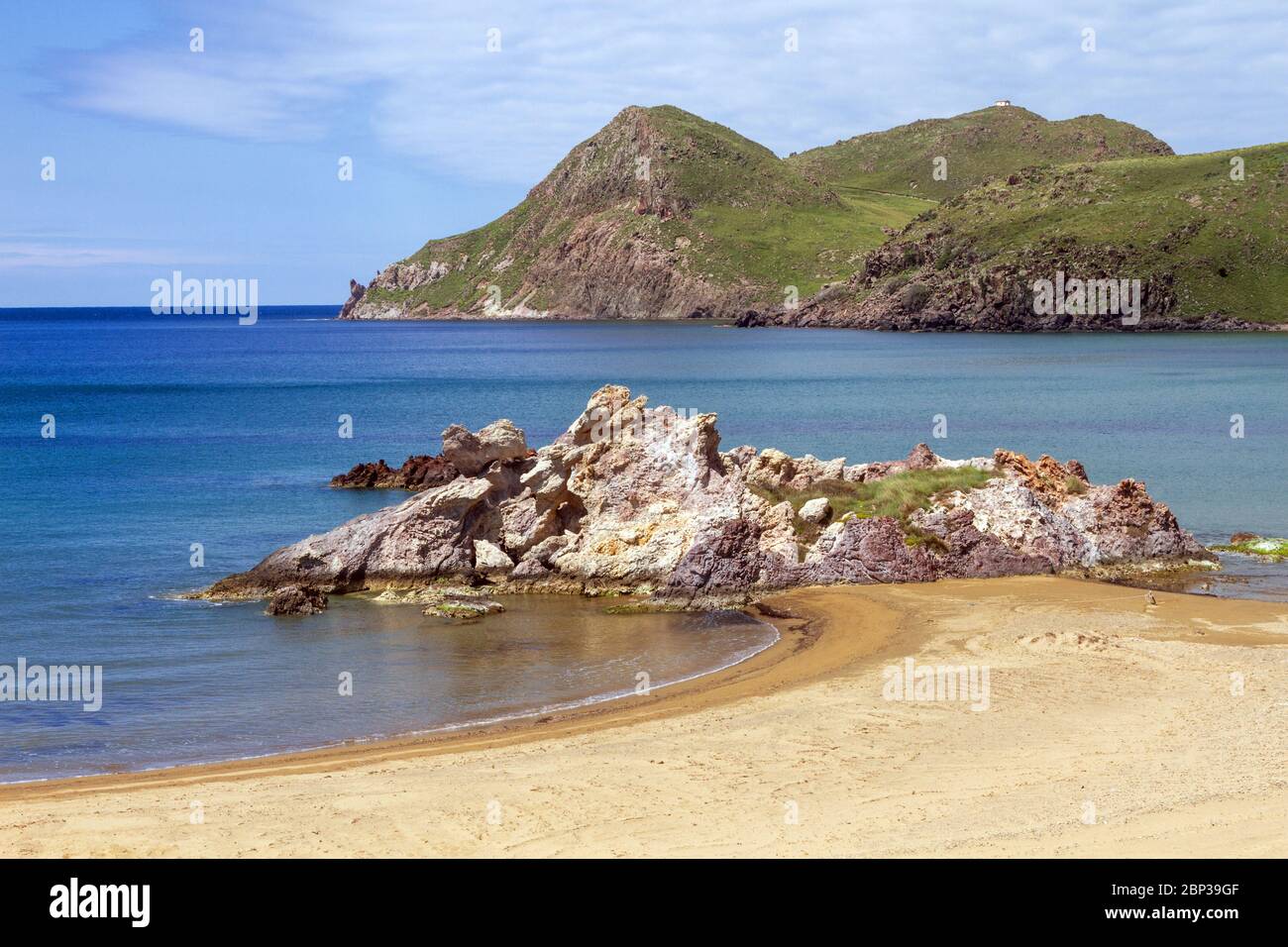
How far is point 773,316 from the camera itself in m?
184

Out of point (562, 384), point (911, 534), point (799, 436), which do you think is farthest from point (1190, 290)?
point (911, 534)

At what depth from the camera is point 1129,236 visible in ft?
494

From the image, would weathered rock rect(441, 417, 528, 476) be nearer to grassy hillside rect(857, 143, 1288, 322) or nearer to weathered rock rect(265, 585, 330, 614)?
weathered rock rect(265, 585, 330, 614)

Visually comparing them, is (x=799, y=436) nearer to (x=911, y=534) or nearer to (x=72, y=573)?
(x=911, y=534)

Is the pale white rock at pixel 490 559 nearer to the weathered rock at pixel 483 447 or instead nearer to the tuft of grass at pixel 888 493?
the weathered rock at pixel 483 447

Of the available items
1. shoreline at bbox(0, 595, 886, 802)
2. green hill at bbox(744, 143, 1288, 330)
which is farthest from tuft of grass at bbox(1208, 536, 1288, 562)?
green hill at bbox(744, 143, 1288, 330)

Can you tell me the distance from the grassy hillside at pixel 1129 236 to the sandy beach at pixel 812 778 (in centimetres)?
13696

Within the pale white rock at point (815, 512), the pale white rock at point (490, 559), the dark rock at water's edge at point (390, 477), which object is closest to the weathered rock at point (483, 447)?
the pale white rock at point (490, 559)

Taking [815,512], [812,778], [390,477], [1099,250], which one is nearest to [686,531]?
[815,512]

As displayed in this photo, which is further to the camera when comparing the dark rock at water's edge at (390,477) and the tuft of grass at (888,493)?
the dark rock at water's edge at (390,477)

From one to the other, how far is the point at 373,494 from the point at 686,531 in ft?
55.7

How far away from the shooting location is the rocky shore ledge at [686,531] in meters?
23.6

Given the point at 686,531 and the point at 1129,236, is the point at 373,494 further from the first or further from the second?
the point at 1129,236

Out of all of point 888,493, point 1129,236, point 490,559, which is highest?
point 1129,236
